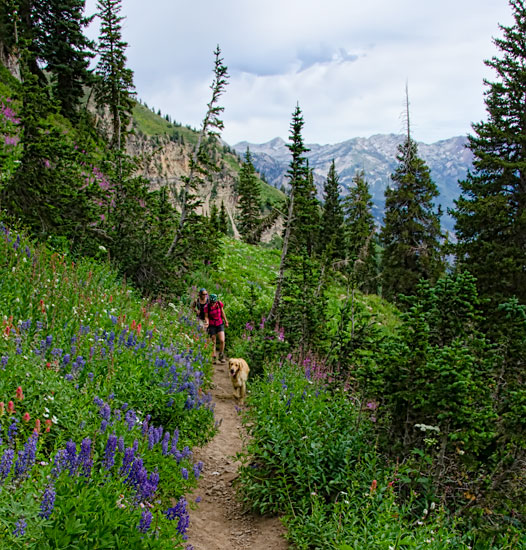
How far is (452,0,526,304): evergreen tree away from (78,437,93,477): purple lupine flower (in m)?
16.2

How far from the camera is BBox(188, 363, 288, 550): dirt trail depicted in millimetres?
4656

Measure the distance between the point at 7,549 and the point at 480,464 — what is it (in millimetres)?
4376

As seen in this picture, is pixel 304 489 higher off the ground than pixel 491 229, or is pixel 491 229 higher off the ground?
pixel 491 229

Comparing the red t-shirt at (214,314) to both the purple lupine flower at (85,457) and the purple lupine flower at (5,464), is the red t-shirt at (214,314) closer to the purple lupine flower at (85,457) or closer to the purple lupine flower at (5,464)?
the purple lupine flower at (85,457)

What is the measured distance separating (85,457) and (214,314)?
791cm

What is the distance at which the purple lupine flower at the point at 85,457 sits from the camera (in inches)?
123

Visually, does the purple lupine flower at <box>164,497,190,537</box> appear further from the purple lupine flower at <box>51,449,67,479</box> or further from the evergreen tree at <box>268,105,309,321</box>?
the evergreen tree at <box>268,105,309,321</box>

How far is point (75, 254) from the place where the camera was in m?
10.2

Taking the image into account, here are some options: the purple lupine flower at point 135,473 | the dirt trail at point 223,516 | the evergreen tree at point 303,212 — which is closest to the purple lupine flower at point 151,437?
the purple lupine flower at point 135,473

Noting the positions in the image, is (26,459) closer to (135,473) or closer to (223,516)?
(135,473)

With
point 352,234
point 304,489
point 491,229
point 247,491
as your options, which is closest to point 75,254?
point 247,491

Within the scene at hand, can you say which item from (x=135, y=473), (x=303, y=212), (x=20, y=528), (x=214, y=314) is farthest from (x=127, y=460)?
(x=303, y=212)

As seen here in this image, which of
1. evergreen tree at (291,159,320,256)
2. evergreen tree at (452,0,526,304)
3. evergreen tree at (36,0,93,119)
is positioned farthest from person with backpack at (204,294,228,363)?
evergreen tree at (36,0,93,119)

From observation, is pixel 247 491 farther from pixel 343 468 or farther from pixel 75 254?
pixel 75 254
